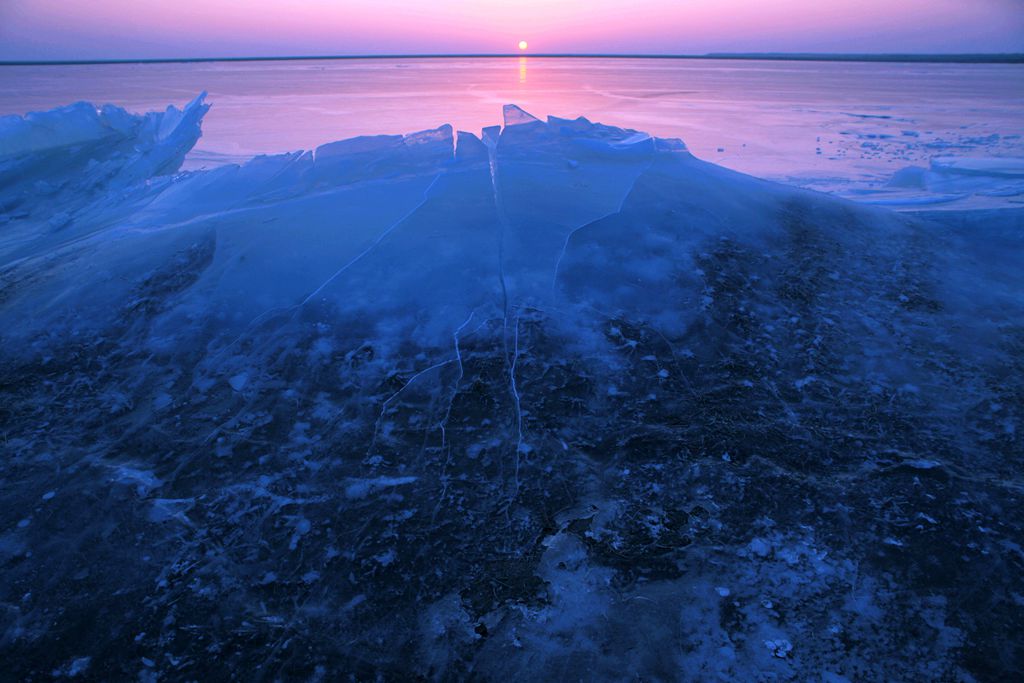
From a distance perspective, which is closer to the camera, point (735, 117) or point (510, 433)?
point (510, 433)

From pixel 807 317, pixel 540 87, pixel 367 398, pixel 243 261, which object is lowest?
pixel 367 398

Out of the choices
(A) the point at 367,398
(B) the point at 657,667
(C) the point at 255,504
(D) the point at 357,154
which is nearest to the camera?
(B) the point at 657,667

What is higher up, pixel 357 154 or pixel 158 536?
pixel 357 154

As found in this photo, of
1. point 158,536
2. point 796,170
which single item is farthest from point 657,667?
point 796,170

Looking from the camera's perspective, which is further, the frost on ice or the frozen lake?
the frozen lake

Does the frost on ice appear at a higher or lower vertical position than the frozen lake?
lower

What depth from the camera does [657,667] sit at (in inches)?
61.4

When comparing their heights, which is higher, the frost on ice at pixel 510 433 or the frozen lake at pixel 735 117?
the frozen lake at pixel 735 117

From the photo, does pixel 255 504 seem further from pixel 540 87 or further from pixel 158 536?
pixel 540 87

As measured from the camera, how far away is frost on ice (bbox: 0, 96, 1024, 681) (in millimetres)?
1662

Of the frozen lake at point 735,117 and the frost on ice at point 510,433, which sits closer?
the frost on ice at point 510,433

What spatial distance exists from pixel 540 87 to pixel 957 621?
2227 cm

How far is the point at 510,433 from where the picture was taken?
242cm

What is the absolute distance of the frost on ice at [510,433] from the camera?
1.66 m
